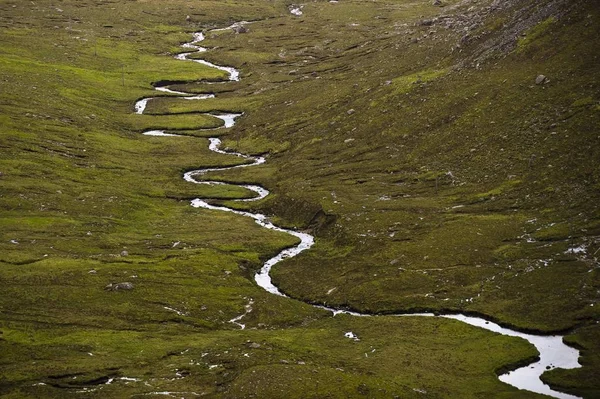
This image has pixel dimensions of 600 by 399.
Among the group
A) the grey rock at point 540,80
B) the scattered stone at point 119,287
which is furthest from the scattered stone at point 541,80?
the scattered stone at point 119,287

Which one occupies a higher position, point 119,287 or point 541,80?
point 541,80

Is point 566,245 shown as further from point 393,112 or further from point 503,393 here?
point 393,112

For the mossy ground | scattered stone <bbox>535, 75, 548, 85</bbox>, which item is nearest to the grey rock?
scattered stone <bbox>535, 75, 548, 85</bbox>

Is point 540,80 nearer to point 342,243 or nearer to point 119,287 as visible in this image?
point 342,243

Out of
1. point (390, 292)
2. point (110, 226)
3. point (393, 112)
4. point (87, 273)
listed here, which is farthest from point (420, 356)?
point (393, 112)

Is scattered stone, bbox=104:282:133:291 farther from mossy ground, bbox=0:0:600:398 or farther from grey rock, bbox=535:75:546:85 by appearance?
grey rock, bbox=535:75:546:85

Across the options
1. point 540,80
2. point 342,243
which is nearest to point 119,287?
point 342,243

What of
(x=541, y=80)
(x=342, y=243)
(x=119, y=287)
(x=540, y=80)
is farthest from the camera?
(x=540, y=80)

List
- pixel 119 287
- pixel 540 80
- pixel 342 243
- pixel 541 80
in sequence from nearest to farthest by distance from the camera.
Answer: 1. pixel 119 287
2. pixel 342 243
3. pixel 541 80
4. pixel 540 80

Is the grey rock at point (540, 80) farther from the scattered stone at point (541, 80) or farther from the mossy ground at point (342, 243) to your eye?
the mossy ground at point (342, 243)
